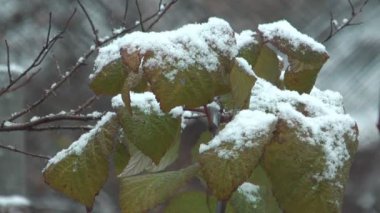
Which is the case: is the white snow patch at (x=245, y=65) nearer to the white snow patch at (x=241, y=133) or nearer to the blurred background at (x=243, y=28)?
the white snow patch at (x=241, y=133)

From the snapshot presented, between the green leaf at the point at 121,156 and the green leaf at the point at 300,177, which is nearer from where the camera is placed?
the green leaf at the point at 300,177

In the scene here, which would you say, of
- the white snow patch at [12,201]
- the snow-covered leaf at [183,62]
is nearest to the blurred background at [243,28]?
the white snow patch at [12,201]

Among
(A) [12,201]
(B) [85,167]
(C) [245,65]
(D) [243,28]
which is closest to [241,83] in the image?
(C) [245,65]

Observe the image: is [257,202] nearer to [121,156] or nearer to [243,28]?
[121,156]

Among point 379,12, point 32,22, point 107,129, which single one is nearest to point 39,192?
point 32,22

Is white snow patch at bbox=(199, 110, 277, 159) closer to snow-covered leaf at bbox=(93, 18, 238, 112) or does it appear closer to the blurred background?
snow-covered leaf at bbox=(93, 18, 238, 112)

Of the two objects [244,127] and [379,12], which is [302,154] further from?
[379,12]

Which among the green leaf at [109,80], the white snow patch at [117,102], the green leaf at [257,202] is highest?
the green leaf at [109,80]
